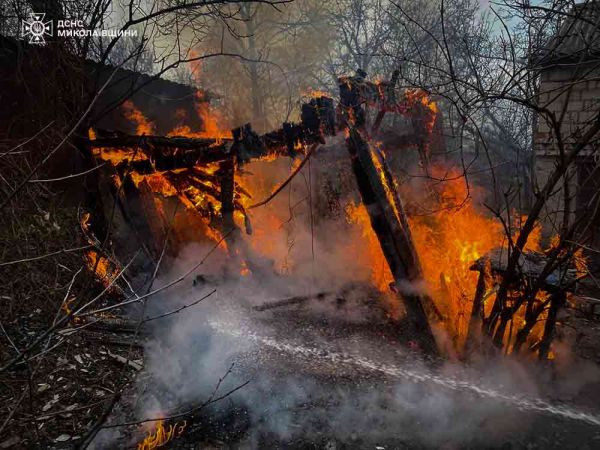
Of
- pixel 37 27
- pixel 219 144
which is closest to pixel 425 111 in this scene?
pixel 219 144

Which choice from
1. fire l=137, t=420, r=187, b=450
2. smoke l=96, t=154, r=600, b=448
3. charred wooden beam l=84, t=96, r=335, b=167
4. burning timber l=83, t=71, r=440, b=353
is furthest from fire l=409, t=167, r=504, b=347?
fire l=137, t=420, r=187, b=450

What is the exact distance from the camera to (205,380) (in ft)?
17.2

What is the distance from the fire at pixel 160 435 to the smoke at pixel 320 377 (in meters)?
0.15

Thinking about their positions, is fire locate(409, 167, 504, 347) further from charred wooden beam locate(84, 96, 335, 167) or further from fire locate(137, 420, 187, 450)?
fire locate(137, 420, 187, 450)

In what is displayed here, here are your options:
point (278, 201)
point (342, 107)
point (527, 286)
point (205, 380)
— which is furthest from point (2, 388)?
point (278, 201)

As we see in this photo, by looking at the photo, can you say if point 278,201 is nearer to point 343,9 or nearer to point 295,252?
point 295,252

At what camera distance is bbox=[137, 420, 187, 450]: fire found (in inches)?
161

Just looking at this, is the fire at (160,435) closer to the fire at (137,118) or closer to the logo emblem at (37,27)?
the logo emblem at (37,27)

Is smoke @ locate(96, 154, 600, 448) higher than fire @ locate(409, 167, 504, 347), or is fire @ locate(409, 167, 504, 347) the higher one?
fire @ locate(409, 167, 504, 347)

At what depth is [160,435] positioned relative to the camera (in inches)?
165

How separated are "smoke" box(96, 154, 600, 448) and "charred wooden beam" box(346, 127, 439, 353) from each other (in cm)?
87

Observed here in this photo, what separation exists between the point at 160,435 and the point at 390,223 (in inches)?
161

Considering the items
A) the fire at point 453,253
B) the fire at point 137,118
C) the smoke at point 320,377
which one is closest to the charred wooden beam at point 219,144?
the fire at point 453,253

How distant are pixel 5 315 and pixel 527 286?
702cm
